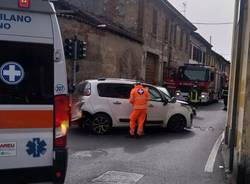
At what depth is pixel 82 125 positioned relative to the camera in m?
12.6

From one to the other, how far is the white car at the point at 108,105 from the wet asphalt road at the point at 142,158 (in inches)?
14.4

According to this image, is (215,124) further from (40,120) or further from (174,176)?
(40,120)

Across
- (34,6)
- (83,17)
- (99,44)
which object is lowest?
(34,6)

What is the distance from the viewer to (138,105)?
11844 millimetres

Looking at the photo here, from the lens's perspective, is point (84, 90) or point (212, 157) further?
point (84, 90)

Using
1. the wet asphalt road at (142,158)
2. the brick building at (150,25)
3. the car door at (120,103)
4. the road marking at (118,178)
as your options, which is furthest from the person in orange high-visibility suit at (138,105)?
the brick building at (150,25)

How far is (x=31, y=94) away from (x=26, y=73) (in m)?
0.22

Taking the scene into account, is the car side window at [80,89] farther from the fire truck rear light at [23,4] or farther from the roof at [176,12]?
the roof at [176,12]

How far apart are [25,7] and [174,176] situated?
4.22 meters

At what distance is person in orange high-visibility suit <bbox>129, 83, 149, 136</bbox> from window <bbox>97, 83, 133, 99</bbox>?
78 cm

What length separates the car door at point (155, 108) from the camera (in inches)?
514

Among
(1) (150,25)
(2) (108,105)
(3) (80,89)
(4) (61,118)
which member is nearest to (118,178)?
(4) (61,118)

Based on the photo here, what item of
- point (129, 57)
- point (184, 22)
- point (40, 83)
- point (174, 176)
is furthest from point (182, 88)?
point (40, 83)

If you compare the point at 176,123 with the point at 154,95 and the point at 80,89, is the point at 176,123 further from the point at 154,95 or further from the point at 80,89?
the point at 80,89
